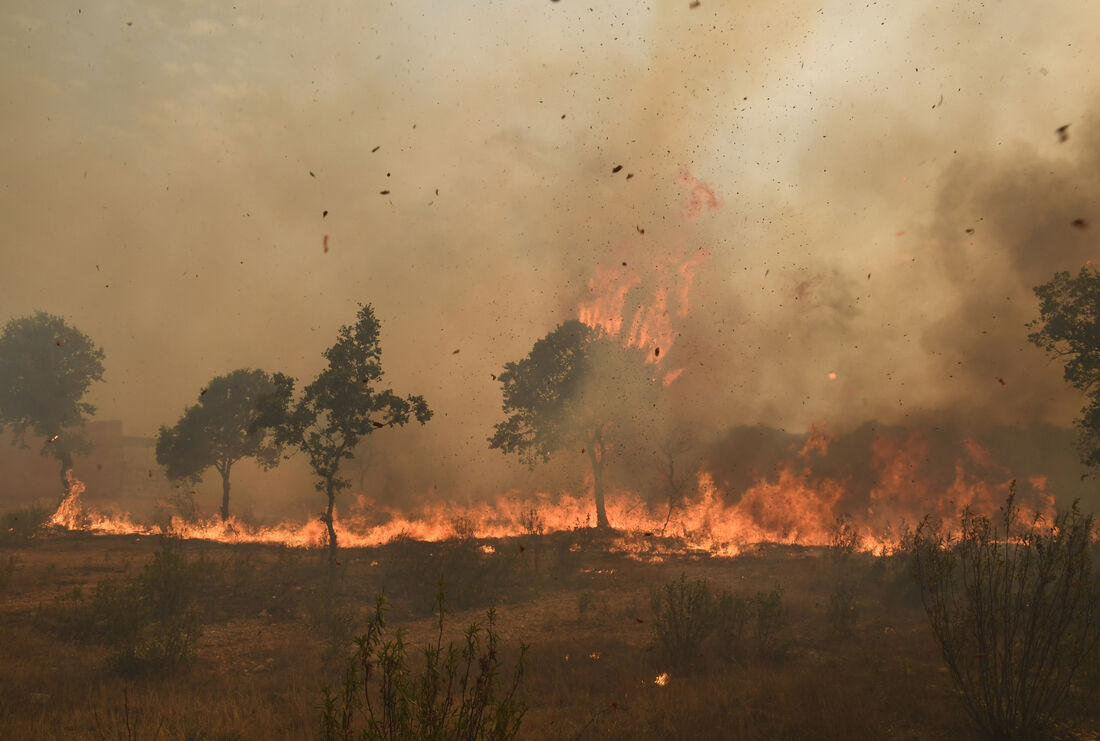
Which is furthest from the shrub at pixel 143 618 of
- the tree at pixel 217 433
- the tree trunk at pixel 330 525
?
the tree at pixel 217 433

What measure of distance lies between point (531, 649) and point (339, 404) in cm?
1264

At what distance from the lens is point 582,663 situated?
470 inches

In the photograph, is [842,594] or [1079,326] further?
[1079,326]

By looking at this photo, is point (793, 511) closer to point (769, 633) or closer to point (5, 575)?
point (769, 633)

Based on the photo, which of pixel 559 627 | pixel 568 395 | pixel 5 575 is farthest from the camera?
pixel 568 395

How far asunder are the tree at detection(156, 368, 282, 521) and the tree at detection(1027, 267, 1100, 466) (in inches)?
1467

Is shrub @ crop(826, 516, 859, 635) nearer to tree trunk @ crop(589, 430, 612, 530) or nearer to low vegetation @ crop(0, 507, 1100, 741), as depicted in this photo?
low vegetation @ crop(0, 507, 1100, 741)

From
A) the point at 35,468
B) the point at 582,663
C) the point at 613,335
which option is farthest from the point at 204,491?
the point at 582,663

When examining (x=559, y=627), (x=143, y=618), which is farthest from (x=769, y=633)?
(x=143, y=618)

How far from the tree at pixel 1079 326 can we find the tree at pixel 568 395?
865 inches

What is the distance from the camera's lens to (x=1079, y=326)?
20.7m

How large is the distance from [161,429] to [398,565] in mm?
23272

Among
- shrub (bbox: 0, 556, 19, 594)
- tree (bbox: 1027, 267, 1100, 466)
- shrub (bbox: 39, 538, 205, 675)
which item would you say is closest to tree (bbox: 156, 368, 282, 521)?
shrub (bbox: 0, 556, 19, 594)

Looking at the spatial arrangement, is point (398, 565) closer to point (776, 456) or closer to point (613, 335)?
point (613, 335)
